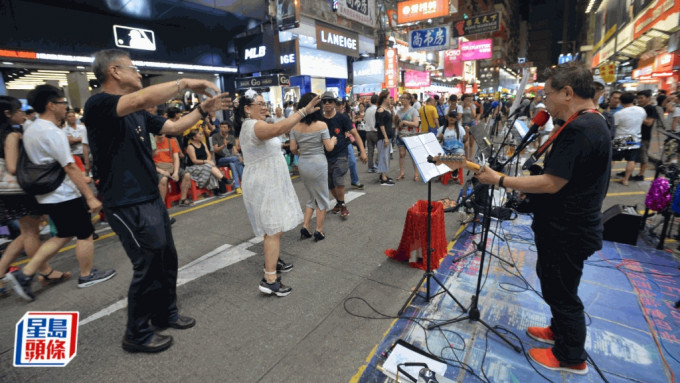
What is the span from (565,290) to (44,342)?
161 inches

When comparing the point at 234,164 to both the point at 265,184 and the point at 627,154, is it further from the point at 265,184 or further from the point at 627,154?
the point at 627,154

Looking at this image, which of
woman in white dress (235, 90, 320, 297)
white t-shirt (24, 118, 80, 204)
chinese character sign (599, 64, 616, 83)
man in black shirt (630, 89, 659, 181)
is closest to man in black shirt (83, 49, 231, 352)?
woman in white dress (235, 90, 320, 297)

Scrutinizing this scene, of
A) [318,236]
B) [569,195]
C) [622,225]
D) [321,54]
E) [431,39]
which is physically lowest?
[318,236]

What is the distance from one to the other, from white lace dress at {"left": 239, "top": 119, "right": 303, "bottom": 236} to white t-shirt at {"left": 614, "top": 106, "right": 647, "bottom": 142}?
7531 millimetres

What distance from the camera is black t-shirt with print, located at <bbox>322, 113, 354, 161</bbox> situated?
514 centimetres

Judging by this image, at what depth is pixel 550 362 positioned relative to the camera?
236 centimetres

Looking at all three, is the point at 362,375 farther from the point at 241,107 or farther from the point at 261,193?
the point at 241,107

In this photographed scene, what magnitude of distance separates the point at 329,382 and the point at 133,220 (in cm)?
191

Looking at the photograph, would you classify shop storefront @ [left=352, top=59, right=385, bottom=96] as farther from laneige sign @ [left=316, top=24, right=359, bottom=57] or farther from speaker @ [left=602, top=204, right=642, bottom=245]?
speaker @ [left=602, top=204, right=642, bottom=245]

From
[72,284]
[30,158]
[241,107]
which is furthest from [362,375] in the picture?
[30,158]

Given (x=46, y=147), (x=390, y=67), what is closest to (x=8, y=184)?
(x=46, y=147)

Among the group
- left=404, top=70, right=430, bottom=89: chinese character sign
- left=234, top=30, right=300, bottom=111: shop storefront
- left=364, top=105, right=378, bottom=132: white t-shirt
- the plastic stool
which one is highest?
left=404, top=70, right=430, bottom=89: chinese character sign

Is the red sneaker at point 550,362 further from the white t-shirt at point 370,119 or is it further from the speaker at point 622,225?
the white t-shirt at point 370,119

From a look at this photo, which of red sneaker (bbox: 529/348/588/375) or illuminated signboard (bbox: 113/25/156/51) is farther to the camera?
illuminated signboard (bbox: 113/25/156/51)
